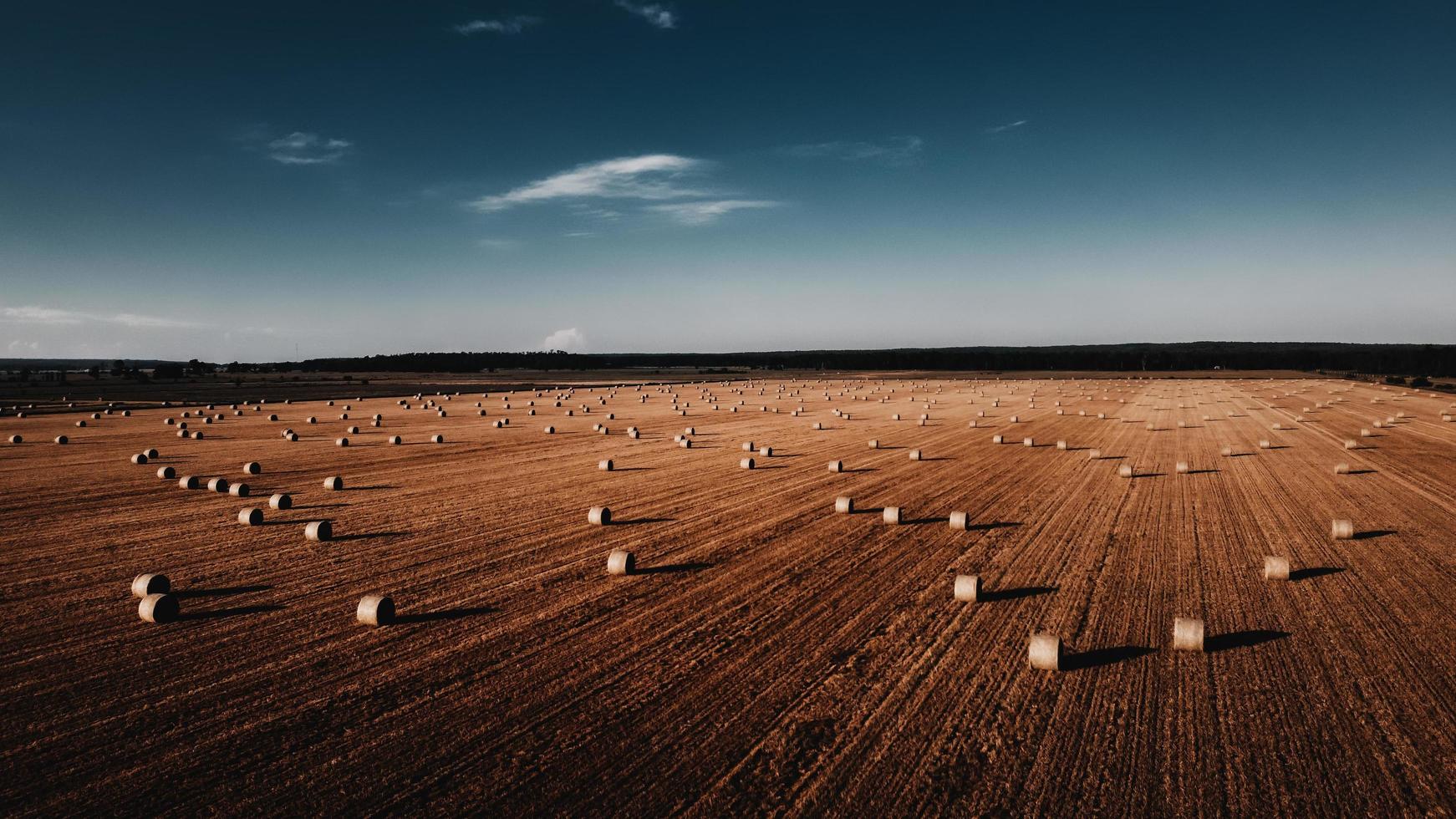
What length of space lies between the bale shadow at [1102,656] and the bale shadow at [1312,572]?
468 cm

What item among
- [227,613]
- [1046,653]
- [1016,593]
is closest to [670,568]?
[1016,593]

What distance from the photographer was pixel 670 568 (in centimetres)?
1295

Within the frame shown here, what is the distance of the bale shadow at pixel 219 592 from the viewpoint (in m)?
11.5

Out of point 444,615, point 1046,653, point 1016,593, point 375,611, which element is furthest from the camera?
point 1016,593

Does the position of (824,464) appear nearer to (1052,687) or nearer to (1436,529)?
(1436,529)

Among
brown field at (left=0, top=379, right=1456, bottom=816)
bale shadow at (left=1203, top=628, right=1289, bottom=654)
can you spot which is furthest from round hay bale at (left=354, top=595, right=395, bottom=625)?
bale shadow at (left=1203, top=628, right=1289, bottom=654)

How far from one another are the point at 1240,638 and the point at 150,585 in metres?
14.5

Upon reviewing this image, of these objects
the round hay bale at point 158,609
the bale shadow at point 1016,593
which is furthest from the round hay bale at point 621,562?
the round hay bale at point 158,609

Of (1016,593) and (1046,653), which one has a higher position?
(1046,653)

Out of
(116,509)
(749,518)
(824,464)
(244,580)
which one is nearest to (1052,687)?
(749,518)

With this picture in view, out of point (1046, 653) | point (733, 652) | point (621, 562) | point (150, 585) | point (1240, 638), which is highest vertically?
point (150, 585)

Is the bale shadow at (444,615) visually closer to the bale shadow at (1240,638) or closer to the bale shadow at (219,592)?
the bale shadow at (219,592)

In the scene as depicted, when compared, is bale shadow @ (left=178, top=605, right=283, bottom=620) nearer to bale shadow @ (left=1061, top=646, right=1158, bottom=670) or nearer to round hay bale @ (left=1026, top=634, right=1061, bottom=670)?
round hay bale @ (left=1026, top=634, right=1061, bottom=670)

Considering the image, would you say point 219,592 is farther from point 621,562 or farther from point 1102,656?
point 1102,656
